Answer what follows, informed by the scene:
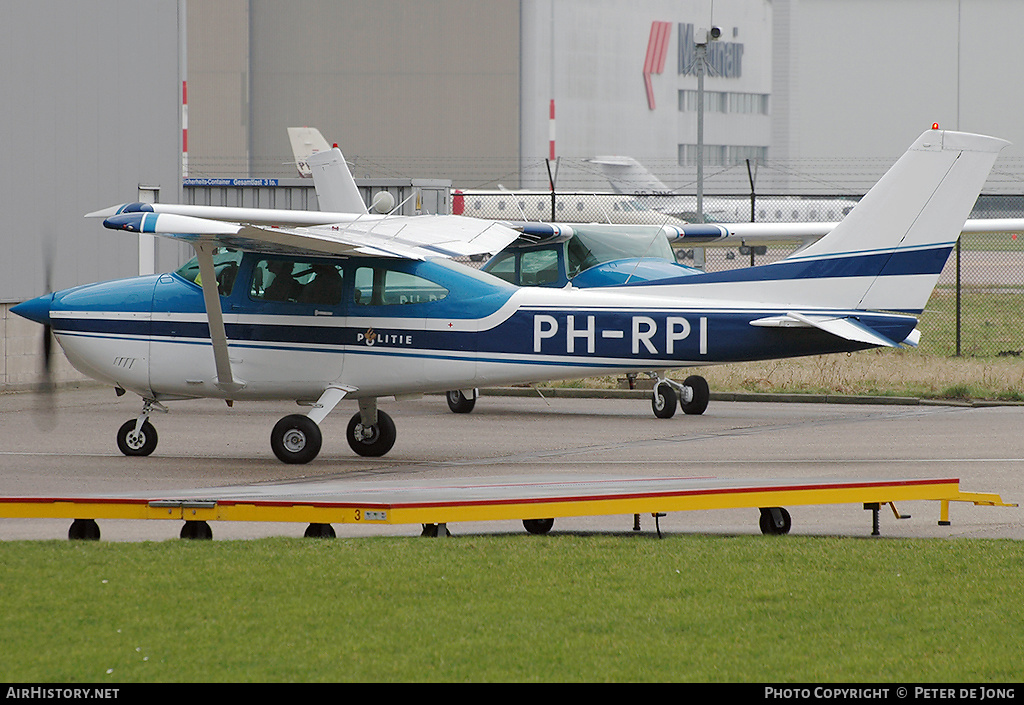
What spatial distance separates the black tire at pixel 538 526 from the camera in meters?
8.77

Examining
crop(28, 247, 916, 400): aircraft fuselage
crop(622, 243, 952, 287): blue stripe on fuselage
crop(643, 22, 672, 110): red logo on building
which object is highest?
crop(643, 22, 672, 110): red logo on building

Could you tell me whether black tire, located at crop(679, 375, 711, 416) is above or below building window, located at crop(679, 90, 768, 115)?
below

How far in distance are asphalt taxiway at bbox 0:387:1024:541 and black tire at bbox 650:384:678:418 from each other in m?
0.22

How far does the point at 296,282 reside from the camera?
43.2 ft

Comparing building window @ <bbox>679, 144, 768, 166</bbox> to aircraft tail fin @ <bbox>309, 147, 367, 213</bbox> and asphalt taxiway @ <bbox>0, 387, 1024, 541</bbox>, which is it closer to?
aircraft tail fin @ <bbox>309, 147, 367, 213</bbox>

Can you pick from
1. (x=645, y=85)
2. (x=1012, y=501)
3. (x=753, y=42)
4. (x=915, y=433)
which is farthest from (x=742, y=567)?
(x=753, y=42)

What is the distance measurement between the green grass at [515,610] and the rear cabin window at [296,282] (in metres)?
5.14

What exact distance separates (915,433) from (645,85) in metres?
60.6

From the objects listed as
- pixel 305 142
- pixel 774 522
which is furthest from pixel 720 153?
pixel 774 522

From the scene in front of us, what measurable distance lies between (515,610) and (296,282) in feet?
23.9

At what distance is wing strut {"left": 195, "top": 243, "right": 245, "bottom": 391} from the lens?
12203 mm

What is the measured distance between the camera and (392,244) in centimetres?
1335

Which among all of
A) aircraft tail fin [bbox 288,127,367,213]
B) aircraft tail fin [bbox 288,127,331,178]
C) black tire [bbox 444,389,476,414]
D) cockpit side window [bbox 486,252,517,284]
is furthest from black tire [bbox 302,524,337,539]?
aircraft tail fin [bbox 288,127,331,178]

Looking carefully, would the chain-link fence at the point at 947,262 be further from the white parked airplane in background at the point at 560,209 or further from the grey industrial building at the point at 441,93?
the grey industrial building at the point at 441,93
